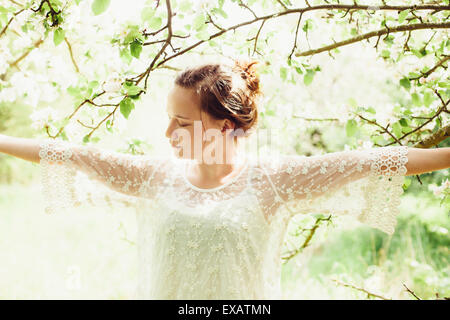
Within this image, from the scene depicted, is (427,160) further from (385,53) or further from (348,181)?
(385,53)

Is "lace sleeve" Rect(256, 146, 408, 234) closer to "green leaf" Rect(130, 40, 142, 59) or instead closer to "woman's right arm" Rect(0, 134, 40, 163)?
"green leaf" Rect(130, 40, 142, 59)

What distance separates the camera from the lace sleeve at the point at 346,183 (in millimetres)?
1169

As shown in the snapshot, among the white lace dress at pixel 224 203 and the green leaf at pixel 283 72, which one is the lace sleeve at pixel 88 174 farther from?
the green leaf at pixel 283 72

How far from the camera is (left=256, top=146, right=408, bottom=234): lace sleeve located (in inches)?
46.0

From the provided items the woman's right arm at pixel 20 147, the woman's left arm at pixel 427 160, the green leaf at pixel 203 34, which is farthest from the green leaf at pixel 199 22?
the woman's left arm at pixel 427 160

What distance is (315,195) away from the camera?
1.26 metres

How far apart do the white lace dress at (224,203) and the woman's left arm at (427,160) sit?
1.9 inches

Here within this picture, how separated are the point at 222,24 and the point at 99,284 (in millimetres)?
3174

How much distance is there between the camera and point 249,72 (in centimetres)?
146

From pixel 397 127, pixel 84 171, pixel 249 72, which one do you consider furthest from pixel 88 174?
pixel 397 127

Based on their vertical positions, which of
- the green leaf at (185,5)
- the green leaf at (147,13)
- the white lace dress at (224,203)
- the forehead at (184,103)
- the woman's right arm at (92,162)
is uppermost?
the green leaf at (185,5)

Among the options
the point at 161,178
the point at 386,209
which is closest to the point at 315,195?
the point at 386,209

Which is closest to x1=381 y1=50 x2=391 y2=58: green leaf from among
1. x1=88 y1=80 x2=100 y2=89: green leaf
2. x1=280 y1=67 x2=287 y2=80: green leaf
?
x1=280 y1=67 x2=287 y2=80: green leaf
